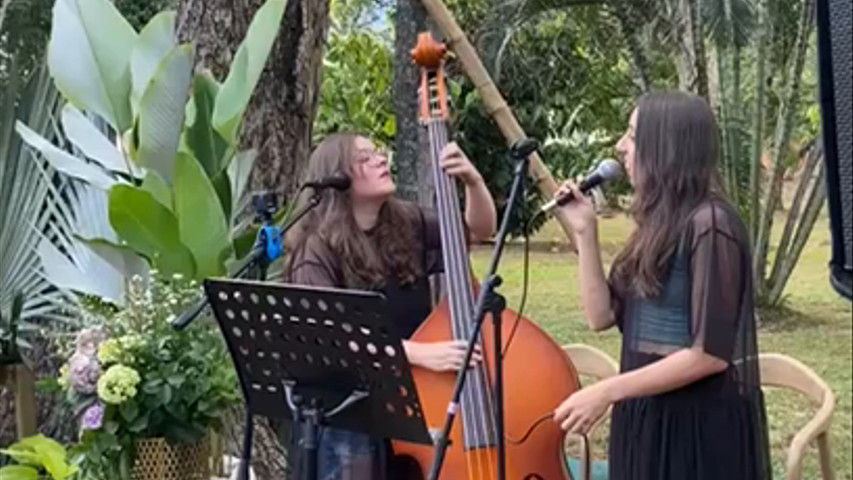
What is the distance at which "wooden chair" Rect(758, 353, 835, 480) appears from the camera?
2.50 m

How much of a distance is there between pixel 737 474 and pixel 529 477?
43 centimetres

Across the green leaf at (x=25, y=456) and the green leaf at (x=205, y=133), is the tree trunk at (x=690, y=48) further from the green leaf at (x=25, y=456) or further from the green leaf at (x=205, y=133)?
the green leaf at (x=25, y=456)

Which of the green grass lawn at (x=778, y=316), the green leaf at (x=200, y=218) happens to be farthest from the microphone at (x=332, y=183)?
the green grass lawn at (x=778, y=316)

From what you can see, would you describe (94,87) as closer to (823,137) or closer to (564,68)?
(823,137)

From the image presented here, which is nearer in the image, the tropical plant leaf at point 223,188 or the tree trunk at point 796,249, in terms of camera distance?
the tropical plant leaf at point 223,188

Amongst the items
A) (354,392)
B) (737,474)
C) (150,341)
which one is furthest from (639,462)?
(150,341)

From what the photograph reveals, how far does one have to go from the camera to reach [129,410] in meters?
2.44

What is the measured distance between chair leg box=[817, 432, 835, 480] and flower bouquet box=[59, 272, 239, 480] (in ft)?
4.32

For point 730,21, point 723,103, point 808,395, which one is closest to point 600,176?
point 808,395

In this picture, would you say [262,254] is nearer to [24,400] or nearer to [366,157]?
[366,157]

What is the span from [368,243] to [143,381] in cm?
56

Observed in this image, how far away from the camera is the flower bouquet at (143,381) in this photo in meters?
2.42

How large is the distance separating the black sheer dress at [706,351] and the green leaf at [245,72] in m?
1.10

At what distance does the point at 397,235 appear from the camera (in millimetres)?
2471
